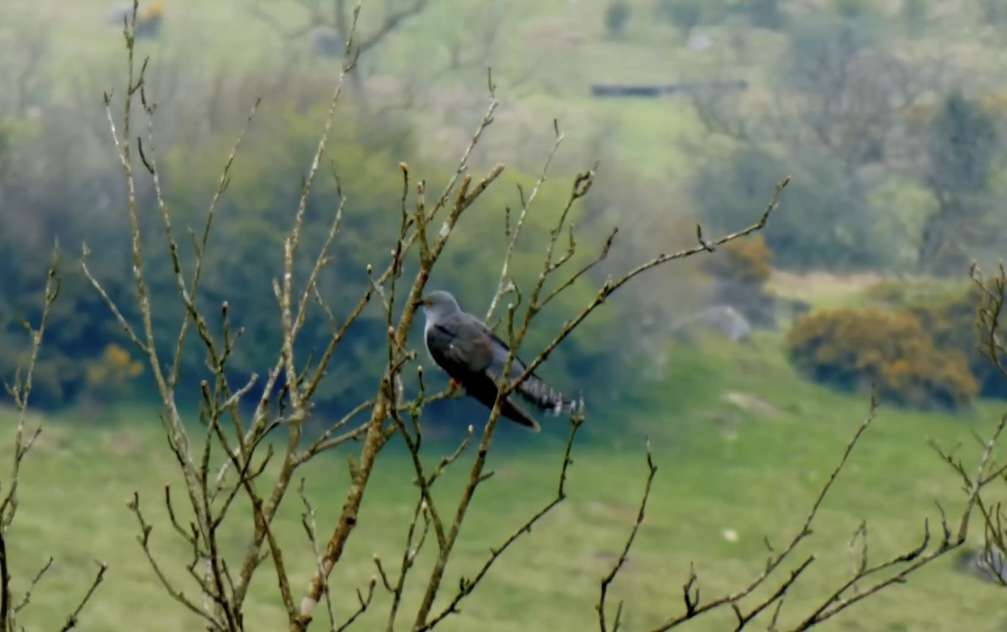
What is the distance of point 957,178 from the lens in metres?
36.2

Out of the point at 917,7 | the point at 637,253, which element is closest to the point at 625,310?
the point at 637,253

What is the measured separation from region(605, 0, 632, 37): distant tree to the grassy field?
1245cm

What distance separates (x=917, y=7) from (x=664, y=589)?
26.8 meters

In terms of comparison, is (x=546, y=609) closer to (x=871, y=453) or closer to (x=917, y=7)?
(x=871, y=453)

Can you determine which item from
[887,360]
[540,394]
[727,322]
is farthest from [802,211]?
[540,394]

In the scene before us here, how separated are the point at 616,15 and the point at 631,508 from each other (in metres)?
19.2

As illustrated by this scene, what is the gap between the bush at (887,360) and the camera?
30469mm

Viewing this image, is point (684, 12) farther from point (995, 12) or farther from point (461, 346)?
point (461, 346)

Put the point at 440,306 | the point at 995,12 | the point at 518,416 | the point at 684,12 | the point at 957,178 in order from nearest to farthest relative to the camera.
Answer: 1. the point at 518,416
2. the point at 440,306
3. the point at 957,178
4. the point at 995,12
5. the point at 684,12

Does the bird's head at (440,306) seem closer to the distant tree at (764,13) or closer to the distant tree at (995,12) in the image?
the distant tree at (995,12)

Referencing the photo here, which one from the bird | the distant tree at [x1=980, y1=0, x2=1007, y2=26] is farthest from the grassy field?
the bird

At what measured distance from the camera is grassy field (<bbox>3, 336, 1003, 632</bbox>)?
20391 mm

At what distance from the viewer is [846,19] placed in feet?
146

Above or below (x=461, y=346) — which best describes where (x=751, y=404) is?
below
